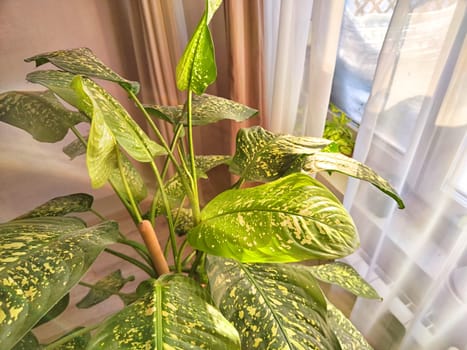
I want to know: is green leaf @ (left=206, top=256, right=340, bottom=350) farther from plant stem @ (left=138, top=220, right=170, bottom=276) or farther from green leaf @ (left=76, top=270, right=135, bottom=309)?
green leaf @ (left=76, top=270, right=135, bottom=309)

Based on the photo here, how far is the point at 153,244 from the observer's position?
1.85 ft

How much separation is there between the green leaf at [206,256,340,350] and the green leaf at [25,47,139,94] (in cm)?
35

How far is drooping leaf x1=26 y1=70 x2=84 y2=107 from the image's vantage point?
1.54 feet

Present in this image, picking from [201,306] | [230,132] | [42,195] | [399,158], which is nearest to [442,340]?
[399,158]

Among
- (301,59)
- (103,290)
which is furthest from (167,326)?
(301,59)

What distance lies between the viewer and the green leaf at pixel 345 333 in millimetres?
659

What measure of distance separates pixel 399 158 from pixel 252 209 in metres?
0.54

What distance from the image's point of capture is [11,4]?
129 cm

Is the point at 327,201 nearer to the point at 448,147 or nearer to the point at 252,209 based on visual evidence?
the point at 252,209

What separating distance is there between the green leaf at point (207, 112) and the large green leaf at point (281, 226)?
270mm

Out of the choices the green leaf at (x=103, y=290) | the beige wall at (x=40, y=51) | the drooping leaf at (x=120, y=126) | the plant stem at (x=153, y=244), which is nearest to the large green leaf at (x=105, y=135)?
the drooping leaf at (x=120, y=126)

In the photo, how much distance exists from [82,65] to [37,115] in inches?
10.2

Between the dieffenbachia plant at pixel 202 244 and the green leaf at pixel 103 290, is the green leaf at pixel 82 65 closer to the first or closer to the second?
the dieffenbachia plant at pixel 202 244

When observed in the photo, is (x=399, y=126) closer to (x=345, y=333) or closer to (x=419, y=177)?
(x=419, y=177)
